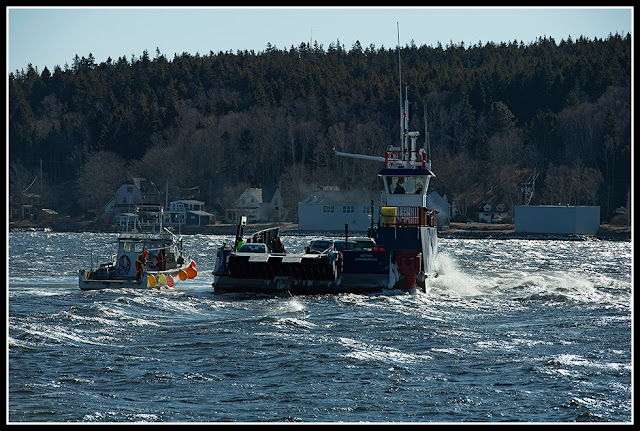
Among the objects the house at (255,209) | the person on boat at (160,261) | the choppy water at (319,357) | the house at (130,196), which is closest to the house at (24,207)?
the house at (130,196)

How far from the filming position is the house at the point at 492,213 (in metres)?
128

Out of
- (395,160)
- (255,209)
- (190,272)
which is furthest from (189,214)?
(395,160)

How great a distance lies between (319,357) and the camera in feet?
74.5

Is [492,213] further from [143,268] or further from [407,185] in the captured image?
[143,268]

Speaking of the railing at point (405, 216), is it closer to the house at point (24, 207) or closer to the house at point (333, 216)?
the house at point (333, 216)

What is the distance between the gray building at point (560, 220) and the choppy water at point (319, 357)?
76.6 meters

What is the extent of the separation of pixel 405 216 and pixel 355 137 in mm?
109511

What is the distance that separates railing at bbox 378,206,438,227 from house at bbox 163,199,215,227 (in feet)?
308

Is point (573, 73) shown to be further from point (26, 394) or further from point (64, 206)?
point (26, 394)

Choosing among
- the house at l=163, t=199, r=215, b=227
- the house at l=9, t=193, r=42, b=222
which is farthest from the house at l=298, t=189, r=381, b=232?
the house at l=9, t=193, r=42, b=222

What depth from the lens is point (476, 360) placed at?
2228cm

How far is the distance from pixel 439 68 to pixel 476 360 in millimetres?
179539

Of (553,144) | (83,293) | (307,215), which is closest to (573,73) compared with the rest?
(553,144)

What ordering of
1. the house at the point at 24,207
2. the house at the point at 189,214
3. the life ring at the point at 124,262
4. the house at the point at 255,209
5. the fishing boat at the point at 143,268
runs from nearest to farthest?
1. the fishing boat at the point at 143,268
2. the life ring at the point at 124,262
3. the house at the point at 189,214
4. the house at the point at 255,209
5. the house at the point at 24,207
